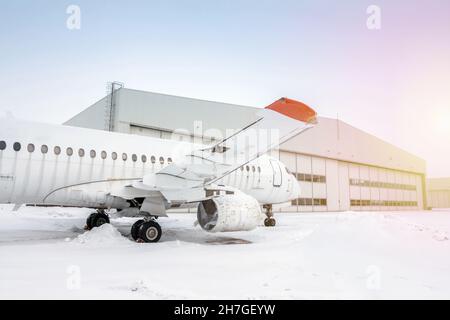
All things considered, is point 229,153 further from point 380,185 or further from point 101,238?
point 380,185

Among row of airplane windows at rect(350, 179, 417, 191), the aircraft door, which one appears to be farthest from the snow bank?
row of airplane windows at rect(350, 179, 417, 191)

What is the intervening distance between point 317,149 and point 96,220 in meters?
25.1

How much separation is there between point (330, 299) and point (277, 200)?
10104 millimetres

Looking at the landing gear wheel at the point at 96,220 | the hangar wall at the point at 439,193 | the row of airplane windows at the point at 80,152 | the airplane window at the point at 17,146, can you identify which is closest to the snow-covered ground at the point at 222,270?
the row of airplane windows at the point at 80,152

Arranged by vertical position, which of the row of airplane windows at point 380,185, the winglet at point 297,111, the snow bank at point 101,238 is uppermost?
the row of airplane windows at point 380,185

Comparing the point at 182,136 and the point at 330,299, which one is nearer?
the point at 330,299

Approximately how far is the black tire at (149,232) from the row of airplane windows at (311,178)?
2343 centimetres

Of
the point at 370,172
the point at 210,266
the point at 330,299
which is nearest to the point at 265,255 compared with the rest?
the point at 210,266

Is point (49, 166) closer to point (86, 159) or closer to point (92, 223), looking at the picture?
point (86, 159)

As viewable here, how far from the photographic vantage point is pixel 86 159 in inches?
347

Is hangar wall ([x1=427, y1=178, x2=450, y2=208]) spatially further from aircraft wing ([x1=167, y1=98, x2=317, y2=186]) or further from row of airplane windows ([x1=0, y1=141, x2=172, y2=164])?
aircraft wing ([x1=167, y1=98, x2=317, y2=186])

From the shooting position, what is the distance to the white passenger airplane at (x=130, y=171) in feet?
24.2

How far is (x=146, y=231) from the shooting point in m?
8.27

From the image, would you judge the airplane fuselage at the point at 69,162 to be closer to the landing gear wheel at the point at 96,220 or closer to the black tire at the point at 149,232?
the black tire at the point at 149,232
